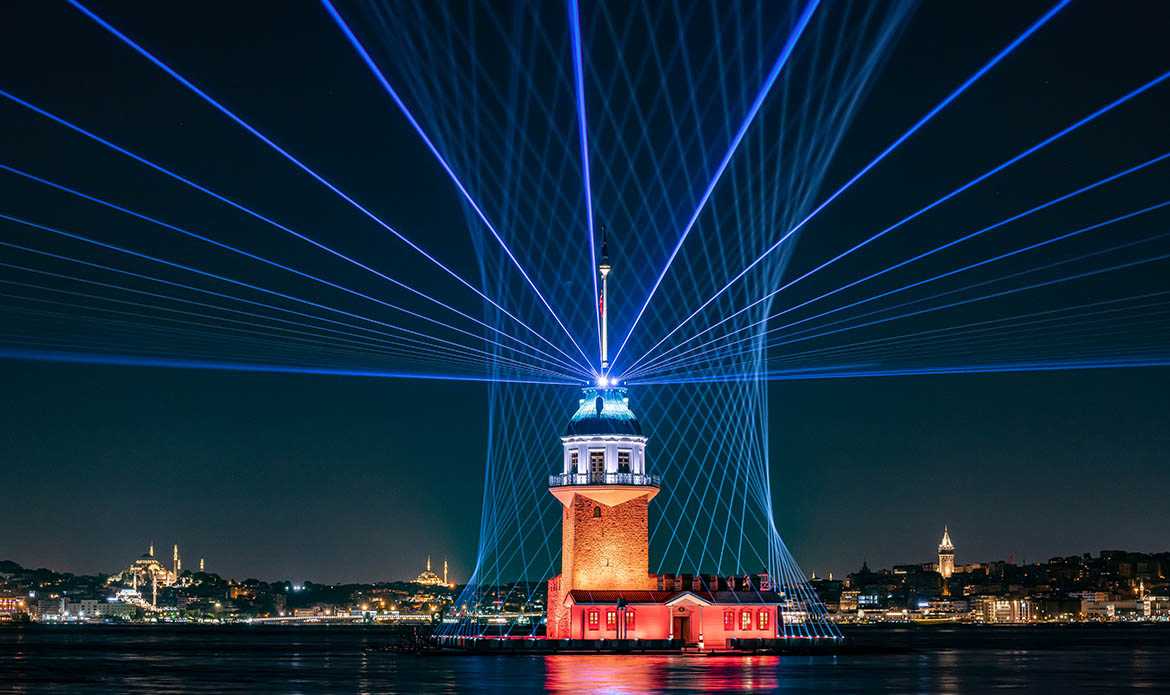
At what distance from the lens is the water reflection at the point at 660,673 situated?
50738mm

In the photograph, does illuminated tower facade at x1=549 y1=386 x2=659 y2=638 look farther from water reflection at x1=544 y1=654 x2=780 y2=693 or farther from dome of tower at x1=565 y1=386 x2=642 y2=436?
water reflection at x1=544 y1=654 x2=780 y2=693

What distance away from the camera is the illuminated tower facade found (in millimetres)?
72625

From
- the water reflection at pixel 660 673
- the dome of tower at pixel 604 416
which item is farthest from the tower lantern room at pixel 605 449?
the water reflection at pixel 660 673

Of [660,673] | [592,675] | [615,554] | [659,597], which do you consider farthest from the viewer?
[659,597]

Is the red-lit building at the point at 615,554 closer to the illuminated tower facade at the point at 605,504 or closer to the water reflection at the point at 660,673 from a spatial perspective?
the illuminated tower facade at the point at 605,504

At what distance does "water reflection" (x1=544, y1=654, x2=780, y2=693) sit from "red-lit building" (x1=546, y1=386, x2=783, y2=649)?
2.28 metres

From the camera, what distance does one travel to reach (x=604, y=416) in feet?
245

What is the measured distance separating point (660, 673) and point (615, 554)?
14.9m

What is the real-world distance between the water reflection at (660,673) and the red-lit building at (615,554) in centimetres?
228

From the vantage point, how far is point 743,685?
53.8 m

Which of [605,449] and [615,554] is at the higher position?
[605,449]

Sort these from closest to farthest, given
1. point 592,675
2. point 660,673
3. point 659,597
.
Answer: point 592,675 < point 660,673 < point 659,597

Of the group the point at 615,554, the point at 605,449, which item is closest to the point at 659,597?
the point at 615,554

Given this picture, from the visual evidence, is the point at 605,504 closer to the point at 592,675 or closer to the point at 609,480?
the point at 609,480
